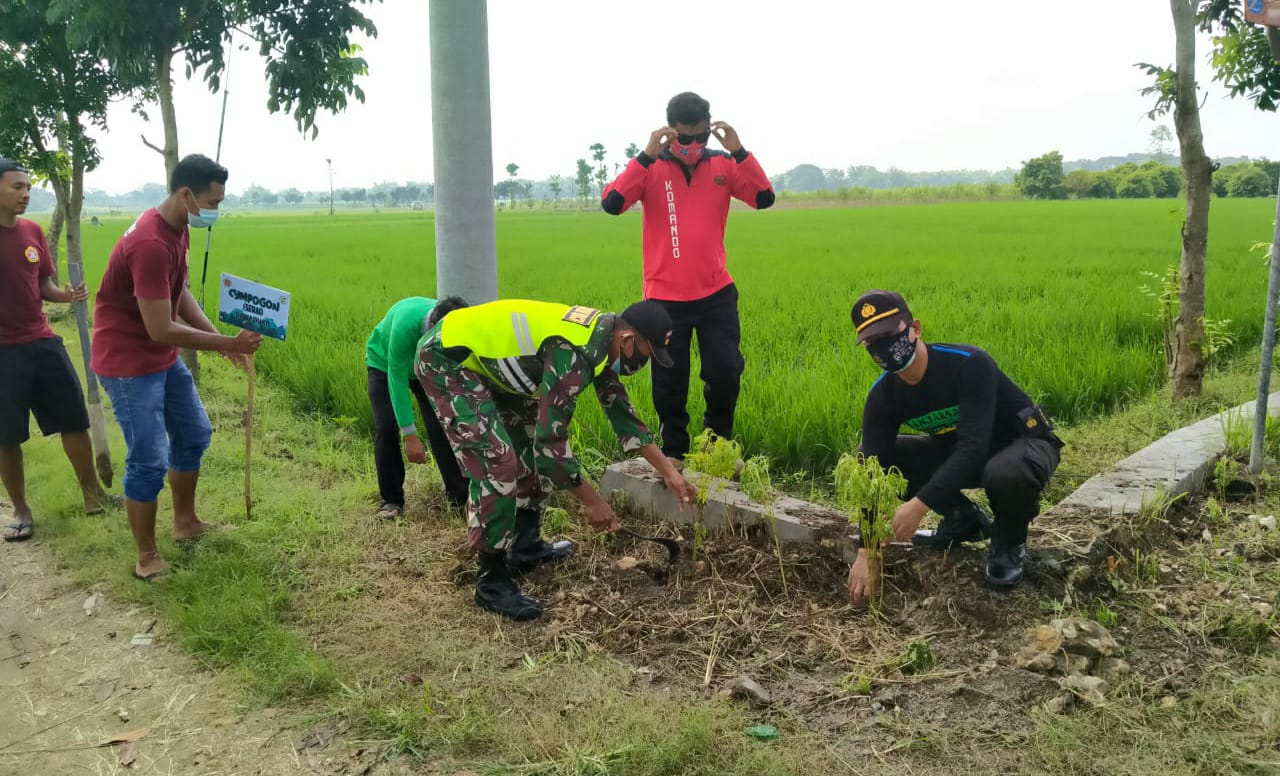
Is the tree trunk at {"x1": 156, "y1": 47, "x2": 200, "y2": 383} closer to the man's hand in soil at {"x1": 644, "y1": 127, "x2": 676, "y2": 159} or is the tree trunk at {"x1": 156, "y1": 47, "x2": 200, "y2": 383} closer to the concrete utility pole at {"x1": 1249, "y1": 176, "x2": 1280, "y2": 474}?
the man's hand in soil at {"x1": 644, "y1": 127, "x2": 676, "y2": 159}

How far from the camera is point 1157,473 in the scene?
3.66 meters

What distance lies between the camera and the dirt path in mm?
2383

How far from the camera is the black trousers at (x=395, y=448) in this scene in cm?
396

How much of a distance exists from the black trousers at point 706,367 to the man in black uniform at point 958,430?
111 centimetres

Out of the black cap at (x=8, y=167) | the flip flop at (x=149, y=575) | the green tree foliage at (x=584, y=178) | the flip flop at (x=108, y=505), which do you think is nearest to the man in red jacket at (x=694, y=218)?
the flip flop at (x=149, y=575)

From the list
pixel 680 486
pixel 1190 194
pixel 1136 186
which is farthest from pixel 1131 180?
pixel 680 486

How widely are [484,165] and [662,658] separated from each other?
2257mm

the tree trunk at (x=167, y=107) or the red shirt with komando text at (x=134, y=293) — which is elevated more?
the tree trunk at (x=167, y=107)

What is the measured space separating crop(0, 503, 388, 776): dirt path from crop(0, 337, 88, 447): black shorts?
35.2 inches

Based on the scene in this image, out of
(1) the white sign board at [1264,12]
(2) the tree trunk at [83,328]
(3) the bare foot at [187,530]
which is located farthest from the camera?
(2) the tree trunk at [83,328]

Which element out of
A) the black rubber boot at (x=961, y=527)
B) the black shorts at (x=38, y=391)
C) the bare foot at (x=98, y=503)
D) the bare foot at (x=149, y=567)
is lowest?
the bare foot at (x=149, y=567)

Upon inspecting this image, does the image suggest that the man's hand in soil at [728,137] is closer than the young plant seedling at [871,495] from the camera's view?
No

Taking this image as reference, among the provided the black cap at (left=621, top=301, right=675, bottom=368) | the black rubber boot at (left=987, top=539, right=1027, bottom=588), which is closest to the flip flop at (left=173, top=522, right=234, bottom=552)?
the black cap at (left=621, top=301, right=675, bottom=368)

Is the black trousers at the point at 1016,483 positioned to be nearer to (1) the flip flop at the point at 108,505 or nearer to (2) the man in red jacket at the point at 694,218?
(2) the man in red jacket at the point at 694,218
